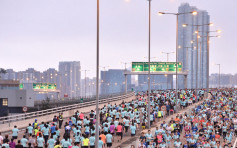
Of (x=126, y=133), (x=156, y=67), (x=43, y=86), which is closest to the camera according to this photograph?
(x=126, y=133)

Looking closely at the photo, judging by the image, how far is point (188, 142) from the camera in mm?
21875

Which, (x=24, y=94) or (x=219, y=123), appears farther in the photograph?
(x=24, y=94)

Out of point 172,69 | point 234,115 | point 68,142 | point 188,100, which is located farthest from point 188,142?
point 172,69

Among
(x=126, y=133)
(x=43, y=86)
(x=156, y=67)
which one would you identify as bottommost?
(x=126, y=133)

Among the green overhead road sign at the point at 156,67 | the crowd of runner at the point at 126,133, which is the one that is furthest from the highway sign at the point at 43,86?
the crowd of runner at the point at 126,133

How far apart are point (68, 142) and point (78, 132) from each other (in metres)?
3.42

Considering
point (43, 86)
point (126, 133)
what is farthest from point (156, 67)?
point (43, 86)

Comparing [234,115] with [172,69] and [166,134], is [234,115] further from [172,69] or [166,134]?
[172,69]

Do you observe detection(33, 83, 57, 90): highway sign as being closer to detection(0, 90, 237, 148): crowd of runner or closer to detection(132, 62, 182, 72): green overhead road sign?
detection(132, 62, 182, 72): green overhead road sign

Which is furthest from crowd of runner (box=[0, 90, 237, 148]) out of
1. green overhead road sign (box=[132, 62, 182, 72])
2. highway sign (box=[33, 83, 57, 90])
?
highway sign (box=[33, 83, 57, 90])

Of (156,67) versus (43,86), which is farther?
(43,86)

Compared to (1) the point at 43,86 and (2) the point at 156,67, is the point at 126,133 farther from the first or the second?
(1) the point at 43,86

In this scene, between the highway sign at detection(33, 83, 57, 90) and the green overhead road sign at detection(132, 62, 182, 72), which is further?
the highway sign at detection(33, 83, 57, 90)

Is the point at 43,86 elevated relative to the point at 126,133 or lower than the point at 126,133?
elevated
